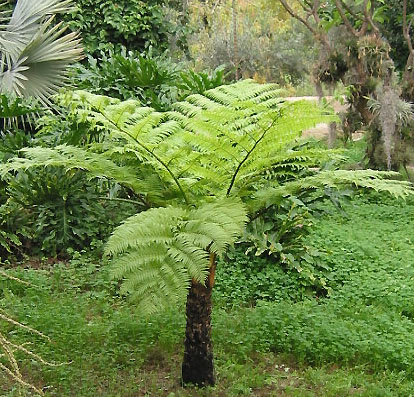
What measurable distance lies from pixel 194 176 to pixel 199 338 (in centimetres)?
94

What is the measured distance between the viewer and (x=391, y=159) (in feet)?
30.1

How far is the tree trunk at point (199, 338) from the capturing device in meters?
3.28

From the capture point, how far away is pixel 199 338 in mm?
3350

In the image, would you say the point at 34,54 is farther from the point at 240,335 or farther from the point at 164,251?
the point at 164,251

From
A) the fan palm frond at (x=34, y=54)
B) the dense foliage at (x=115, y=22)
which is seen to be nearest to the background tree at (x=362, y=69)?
the dense foliage at (x=115, y=22)

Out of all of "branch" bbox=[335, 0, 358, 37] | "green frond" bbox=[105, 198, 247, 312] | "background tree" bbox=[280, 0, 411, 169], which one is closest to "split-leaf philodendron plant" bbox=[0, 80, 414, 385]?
"green frond" bbox=[105, 198, 247, 312]

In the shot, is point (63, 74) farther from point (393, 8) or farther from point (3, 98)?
point (393, 8)

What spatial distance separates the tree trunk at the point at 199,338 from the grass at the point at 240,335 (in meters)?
0.09

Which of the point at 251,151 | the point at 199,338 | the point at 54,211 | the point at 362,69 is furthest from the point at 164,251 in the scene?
the point at 362,69

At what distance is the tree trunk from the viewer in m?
3.28

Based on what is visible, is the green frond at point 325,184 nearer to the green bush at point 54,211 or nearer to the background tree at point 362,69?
the green bush at point 54,211

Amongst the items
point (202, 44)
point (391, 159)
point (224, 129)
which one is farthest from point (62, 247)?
point (202, 44)

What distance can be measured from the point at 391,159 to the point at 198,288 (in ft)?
21.9

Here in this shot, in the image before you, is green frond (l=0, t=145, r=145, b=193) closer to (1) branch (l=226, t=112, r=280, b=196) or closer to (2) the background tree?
(1) branch (l=226, t=112, r=280, b=196)
